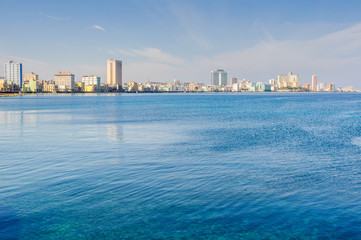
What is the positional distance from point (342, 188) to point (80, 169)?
14052mm

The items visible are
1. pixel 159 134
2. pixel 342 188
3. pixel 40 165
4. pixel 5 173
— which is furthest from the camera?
pixel 159 134

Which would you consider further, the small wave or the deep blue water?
the small wave

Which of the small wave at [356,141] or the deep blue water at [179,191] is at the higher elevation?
the small wave at [356,141]

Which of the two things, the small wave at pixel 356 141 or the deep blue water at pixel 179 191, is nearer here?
the deep blue water at pixel 179 191

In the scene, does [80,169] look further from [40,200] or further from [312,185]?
[312,185]

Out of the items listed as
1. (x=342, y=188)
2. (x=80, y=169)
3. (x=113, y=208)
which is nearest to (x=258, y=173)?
(x=342, y=188)

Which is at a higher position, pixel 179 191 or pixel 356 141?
pixel 356 141

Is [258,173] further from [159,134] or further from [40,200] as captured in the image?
[159,134]

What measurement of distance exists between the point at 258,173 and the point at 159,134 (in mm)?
17681

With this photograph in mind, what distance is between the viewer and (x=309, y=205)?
13711mm

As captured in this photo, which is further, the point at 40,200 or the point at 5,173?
the point at 5,173

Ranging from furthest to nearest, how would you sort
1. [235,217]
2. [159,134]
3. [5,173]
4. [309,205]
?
[159,134], [5,173], [309,205], [235,217]

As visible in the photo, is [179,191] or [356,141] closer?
[179,191]

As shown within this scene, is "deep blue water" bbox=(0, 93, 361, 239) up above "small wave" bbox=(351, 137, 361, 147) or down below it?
below
